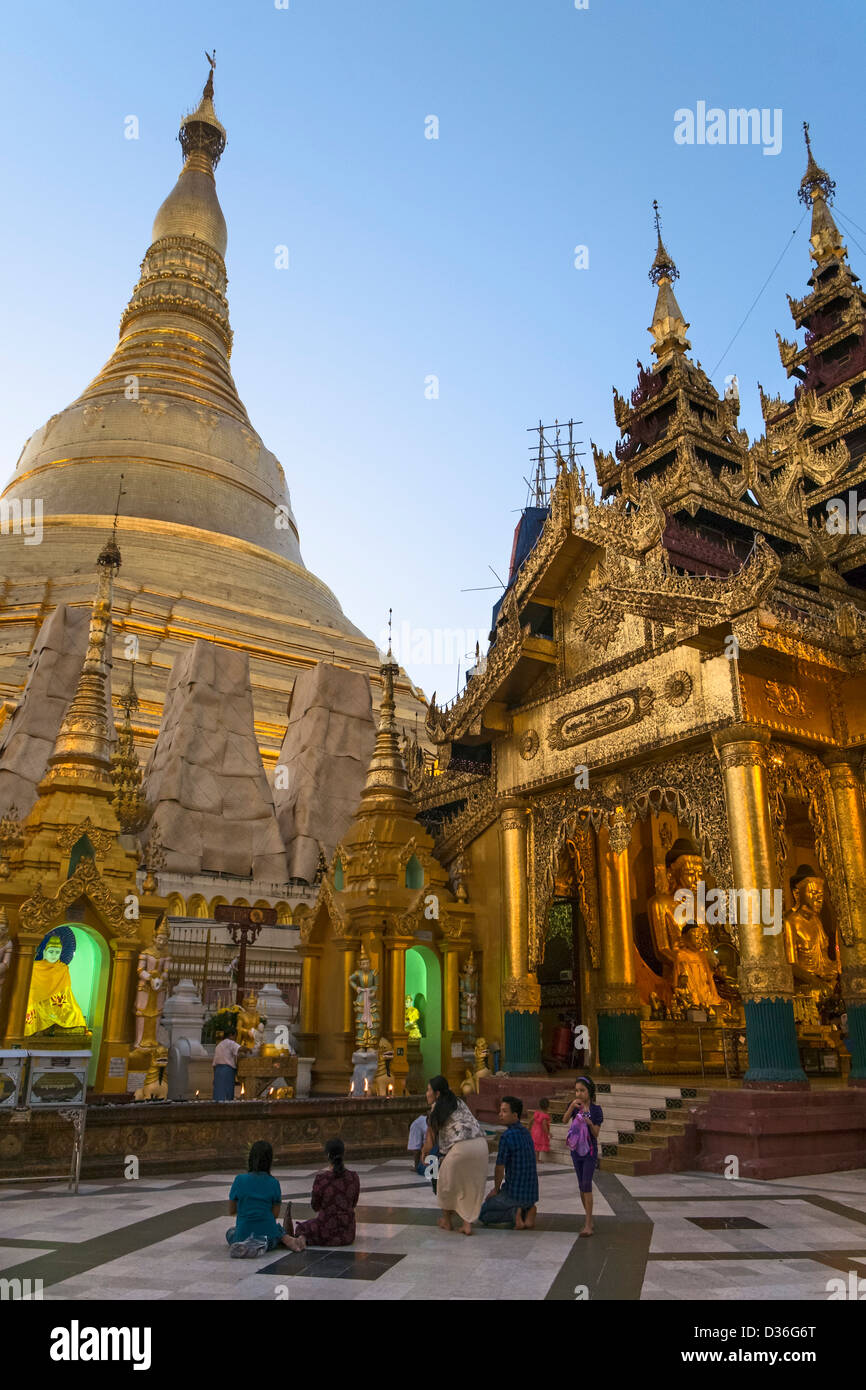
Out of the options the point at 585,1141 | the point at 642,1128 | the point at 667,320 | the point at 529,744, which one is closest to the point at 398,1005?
the point at 529,744

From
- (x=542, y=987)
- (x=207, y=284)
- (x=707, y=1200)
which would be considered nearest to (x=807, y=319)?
(x=542, y=987)

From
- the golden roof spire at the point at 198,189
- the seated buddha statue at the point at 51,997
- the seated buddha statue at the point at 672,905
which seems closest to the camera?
the seated buddha statue at the point at 51,997

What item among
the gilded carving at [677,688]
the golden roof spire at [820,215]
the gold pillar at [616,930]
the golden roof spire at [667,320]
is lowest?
the gold pillar at [616,930]

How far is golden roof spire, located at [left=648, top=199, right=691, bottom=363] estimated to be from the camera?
2316cm

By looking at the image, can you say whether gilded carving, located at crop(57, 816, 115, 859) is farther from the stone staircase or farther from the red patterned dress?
the red patterned dress

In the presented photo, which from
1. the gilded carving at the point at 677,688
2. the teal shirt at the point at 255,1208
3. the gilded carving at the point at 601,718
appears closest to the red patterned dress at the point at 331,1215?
the teal shirt at the point at 255,1208

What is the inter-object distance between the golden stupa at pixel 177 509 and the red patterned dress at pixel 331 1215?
80.8ft

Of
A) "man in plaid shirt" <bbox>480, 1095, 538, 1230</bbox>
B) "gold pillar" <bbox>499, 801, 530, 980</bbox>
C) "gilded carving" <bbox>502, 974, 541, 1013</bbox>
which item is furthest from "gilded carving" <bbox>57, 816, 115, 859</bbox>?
"man in plaid shirt" <bbox>480, 1095, 538, 1230</bbox>

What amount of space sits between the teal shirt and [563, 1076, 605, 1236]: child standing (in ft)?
6.59

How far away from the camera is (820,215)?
26.8 meters

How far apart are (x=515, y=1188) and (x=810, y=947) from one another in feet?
34.0

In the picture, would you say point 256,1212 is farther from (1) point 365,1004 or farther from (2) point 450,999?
(2) point 450,999

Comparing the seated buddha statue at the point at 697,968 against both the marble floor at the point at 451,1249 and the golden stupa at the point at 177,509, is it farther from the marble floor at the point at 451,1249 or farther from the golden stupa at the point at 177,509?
the golden stupa at the point at 177,509

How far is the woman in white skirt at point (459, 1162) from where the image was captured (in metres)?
6.22
